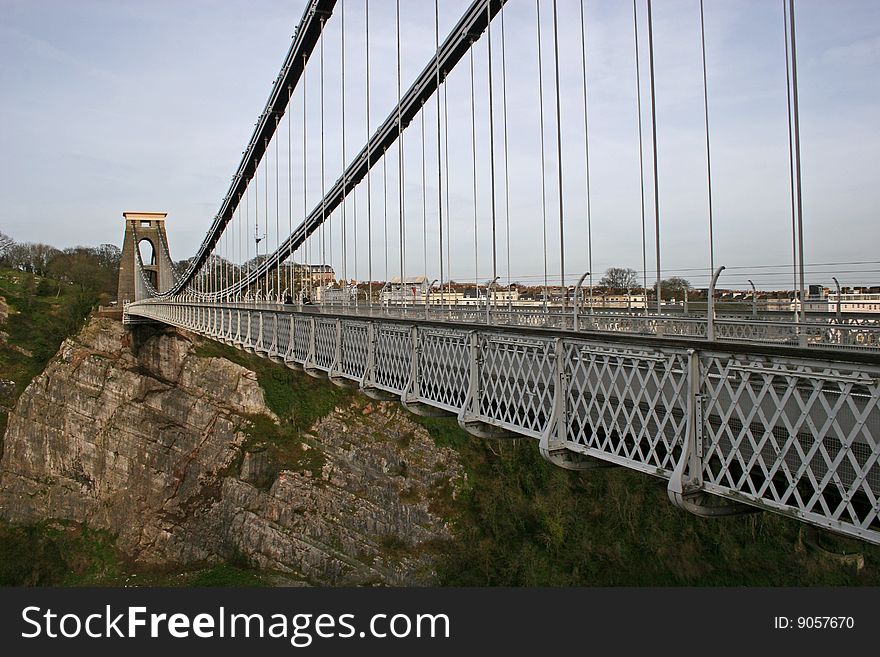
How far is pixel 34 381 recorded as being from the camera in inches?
1475

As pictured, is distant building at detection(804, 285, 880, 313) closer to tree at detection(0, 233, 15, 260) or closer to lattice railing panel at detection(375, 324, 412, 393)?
lattice railing panel at detection(375, 324, 412, 393)

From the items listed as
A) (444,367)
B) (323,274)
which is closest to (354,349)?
(444,367)

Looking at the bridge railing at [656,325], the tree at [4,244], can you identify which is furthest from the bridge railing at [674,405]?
the tree at [4,244]

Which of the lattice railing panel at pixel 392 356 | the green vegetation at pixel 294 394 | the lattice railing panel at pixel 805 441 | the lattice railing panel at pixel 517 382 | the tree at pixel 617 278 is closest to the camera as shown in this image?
the lattice railing panel at pixel 805 441

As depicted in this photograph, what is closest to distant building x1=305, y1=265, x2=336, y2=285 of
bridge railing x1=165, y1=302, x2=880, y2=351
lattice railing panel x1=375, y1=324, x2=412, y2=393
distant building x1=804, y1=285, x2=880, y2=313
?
bridge railing x1=165, y1=302, x2=880, y2=351

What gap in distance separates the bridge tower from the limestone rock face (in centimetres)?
1153

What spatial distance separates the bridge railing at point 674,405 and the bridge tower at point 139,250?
44891 millimetres

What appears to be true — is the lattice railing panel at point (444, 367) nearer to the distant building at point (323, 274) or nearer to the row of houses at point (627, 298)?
the row of houses at point (627, 298)

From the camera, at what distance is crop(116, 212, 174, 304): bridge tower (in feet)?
169

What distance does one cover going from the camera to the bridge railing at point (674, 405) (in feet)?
14.0

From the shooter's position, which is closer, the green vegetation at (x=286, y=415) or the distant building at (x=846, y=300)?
the distant building at (x=846, y=300)

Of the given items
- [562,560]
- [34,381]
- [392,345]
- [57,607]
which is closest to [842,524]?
[392,345]

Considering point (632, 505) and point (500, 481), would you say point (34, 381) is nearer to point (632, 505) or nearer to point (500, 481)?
point (500, 481)

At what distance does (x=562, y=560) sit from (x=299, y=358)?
17605 millimetres
